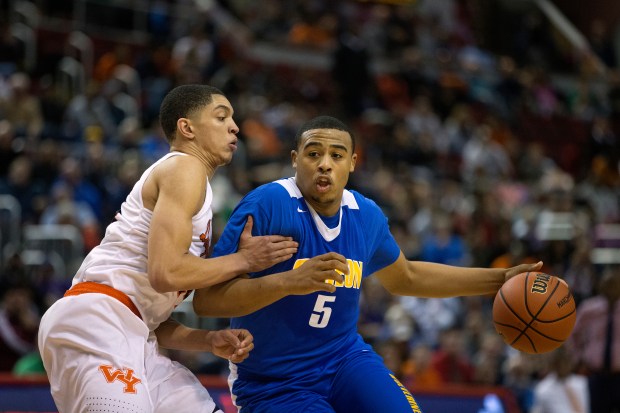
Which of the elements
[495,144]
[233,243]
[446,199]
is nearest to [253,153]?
[446,199]

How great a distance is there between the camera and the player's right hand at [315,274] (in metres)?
4.24

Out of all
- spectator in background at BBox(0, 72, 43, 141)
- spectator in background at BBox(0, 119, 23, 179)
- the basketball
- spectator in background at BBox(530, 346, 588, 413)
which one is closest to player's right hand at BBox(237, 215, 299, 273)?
the basketball

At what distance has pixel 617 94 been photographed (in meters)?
19.8

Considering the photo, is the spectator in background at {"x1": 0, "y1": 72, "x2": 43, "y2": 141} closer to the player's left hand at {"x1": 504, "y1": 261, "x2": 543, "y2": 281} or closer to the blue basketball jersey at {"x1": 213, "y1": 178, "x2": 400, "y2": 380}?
the blue basketball jersey at {"x1": 213, "y1": 178, "x2": 400, "y2": 380}

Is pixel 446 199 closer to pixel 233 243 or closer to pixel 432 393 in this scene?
pixel 432 393

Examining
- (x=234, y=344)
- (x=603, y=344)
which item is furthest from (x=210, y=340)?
(x=603, y=344)

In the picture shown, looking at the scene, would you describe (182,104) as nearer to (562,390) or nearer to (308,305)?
(308,305)

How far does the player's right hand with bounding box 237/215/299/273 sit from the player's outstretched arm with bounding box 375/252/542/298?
101 centimetres

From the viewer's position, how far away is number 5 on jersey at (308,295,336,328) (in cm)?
465

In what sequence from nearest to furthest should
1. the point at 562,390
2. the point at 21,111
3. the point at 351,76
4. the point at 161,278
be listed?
1. the point at 161,278
2. the point at 562,390
3. the point at 21,111
4. the point at 351,76

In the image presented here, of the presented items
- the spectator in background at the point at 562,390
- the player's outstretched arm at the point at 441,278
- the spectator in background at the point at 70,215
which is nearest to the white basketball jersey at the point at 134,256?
the player's outstretched arm at the point at 441,278

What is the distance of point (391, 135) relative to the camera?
1571 centimetres

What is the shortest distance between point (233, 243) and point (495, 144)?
41.6 ft

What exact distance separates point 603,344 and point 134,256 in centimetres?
544
